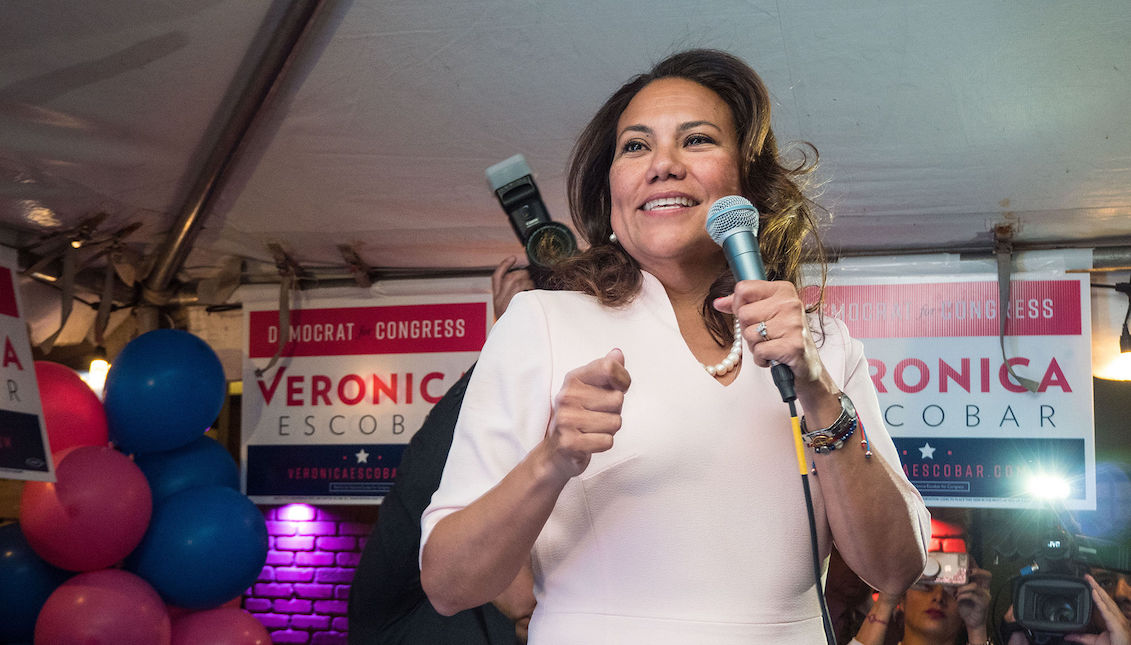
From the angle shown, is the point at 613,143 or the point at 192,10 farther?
the point at 192,10

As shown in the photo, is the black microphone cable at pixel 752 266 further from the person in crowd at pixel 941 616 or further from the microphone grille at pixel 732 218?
the person in crowd at pixel 941 616

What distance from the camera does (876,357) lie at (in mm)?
3852

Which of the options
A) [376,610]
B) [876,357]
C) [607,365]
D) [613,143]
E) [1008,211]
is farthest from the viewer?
[876,357]

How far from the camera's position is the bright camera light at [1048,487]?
363 cm

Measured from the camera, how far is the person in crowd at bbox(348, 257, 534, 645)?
215 centimetres

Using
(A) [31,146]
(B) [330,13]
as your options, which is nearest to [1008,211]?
(B) [330,13]

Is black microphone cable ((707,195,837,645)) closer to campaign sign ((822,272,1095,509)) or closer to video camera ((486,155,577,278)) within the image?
video camera ((486,155,577,278))

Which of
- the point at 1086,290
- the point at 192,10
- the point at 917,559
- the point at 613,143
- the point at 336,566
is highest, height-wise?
the point at 192,10

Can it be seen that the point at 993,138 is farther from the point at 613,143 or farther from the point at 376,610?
the point at 376,610

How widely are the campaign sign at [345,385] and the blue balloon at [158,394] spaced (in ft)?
2.04

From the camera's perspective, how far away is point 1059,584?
402 cm

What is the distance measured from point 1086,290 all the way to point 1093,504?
2.55ft

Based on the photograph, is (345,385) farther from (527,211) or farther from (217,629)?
(527,211)

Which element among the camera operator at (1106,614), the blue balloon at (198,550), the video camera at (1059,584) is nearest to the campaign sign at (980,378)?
the video camera at (1059,584)
